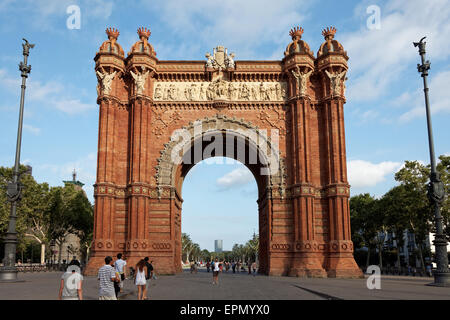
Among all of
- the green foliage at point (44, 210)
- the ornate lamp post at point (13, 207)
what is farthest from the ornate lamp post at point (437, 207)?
the green foliage at point (44, 210)

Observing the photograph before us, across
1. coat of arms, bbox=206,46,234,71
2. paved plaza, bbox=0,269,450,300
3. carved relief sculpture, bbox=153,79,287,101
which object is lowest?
paved plaza, bbox=0,269,450,300

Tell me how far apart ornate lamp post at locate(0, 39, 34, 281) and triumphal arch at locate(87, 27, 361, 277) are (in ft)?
24.9

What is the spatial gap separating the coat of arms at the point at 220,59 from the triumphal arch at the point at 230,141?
0.26 ft

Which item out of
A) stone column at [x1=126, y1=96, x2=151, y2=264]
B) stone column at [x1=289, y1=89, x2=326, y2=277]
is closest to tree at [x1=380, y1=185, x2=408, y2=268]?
stone column at [x1=289, y1=89, x2=326, y2=277]

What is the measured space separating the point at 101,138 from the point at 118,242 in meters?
7.57

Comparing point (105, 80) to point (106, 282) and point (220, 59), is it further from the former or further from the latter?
point (106, 282)

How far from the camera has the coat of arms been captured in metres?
31.4

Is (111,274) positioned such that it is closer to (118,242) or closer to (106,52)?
(118,242)

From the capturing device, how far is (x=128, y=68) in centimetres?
3069

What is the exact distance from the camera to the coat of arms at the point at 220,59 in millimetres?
31422

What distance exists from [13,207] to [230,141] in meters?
16.9

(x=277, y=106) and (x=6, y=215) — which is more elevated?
(x=277, y=106)

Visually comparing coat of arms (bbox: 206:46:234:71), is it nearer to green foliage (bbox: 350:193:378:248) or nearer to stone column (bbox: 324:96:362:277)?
stone column (bbox: 324:96:362:277)

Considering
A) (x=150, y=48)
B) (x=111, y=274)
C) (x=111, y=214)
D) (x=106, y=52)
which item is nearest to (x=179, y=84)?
(x=150, y=48)
